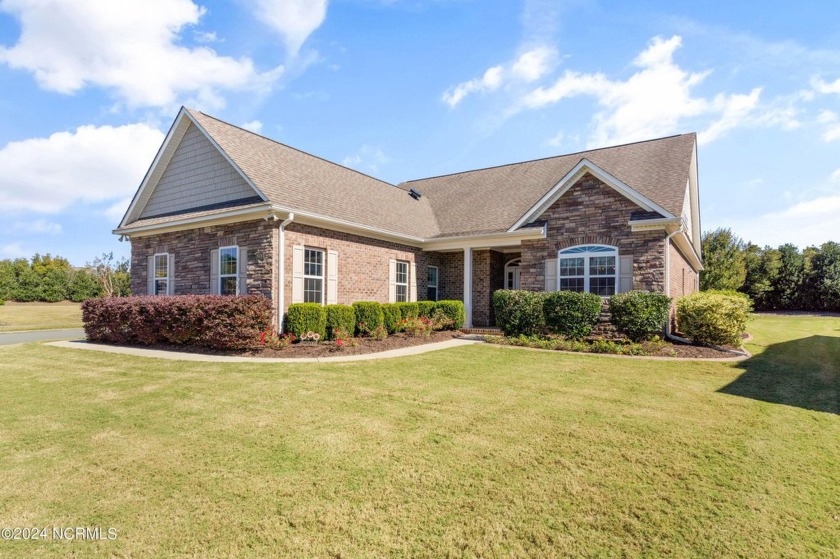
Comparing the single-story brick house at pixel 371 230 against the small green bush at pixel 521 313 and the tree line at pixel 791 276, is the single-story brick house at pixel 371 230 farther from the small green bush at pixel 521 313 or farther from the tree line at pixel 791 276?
the tree line at pixel 791 276

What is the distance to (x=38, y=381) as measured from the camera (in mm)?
7668

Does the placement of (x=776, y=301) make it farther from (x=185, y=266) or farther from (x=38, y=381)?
(x=38, y=381)

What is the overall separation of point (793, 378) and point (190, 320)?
1292 centimetres

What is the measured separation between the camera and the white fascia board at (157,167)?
48.1 ft

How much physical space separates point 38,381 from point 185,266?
7121 millimetres

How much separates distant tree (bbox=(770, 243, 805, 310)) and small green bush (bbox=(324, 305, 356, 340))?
36.9 m

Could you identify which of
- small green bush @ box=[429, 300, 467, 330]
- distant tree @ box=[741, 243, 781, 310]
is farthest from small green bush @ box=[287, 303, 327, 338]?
distant tree @ box=[741, 243, 781, 310]

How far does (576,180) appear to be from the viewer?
535 inches

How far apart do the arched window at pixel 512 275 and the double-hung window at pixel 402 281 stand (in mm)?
4289

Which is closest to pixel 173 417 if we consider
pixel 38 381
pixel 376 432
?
pixel 376 432

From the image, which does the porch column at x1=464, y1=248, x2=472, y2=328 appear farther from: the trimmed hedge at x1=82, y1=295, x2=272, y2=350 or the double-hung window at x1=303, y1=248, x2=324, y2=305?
the trimmed hedge at x1=82, y1=295, x2=272, y2=350

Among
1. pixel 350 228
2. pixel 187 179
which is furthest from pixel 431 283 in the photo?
pixel 187 179

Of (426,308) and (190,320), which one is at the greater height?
(426,308)

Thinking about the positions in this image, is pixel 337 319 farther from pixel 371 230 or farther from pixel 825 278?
pixel 825 278
